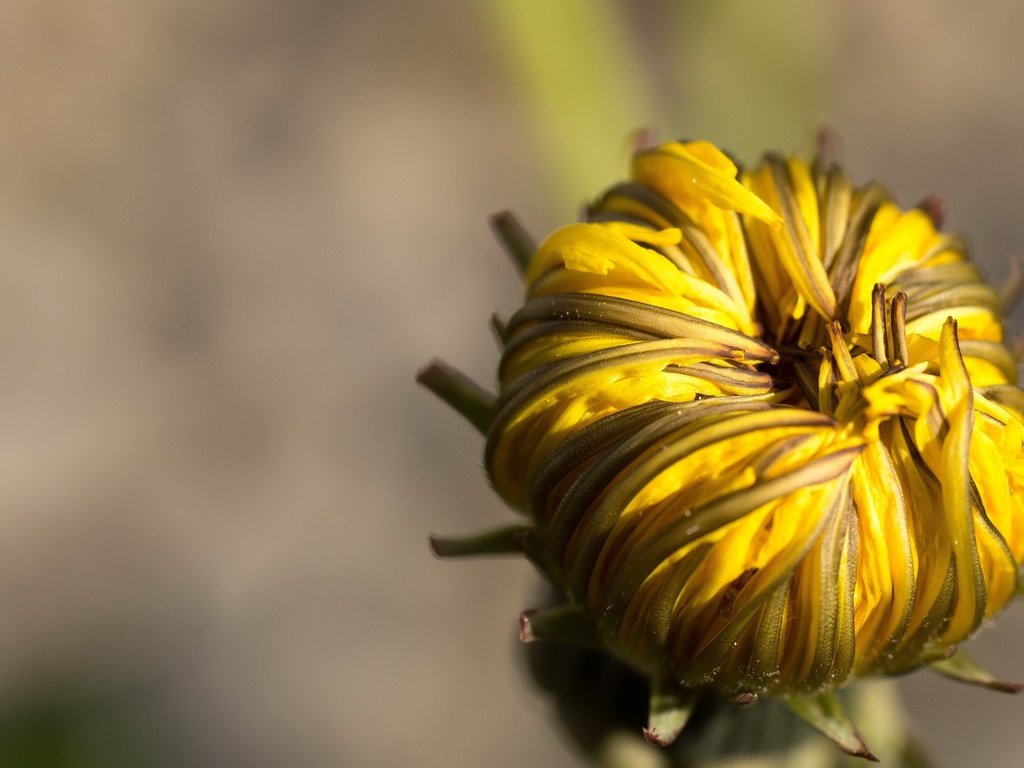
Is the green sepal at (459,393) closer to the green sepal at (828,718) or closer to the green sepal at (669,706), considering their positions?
the green sepal at (669,706)

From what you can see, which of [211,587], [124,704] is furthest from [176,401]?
[124,704]

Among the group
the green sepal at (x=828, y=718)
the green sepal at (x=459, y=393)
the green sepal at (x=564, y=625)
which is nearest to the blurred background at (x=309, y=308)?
the green sepal at (x=459, y=393)

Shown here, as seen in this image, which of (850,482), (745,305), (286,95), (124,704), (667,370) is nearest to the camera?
(850,482)

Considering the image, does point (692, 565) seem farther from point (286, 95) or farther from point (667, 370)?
point (286, 95)

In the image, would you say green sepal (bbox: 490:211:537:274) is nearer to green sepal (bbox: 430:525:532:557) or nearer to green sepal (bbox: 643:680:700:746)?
green sepal (bbox: 430:525:532:557)

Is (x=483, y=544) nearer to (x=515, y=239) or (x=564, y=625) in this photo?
(x=564, y=625)

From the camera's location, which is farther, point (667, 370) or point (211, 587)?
point (211, 587)

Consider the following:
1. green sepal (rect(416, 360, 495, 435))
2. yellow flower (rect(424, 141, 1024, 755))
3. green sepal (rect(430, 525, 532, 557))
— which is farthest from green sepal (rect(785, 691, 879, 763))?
green sepal (rect(416, 360, 495, 435))
